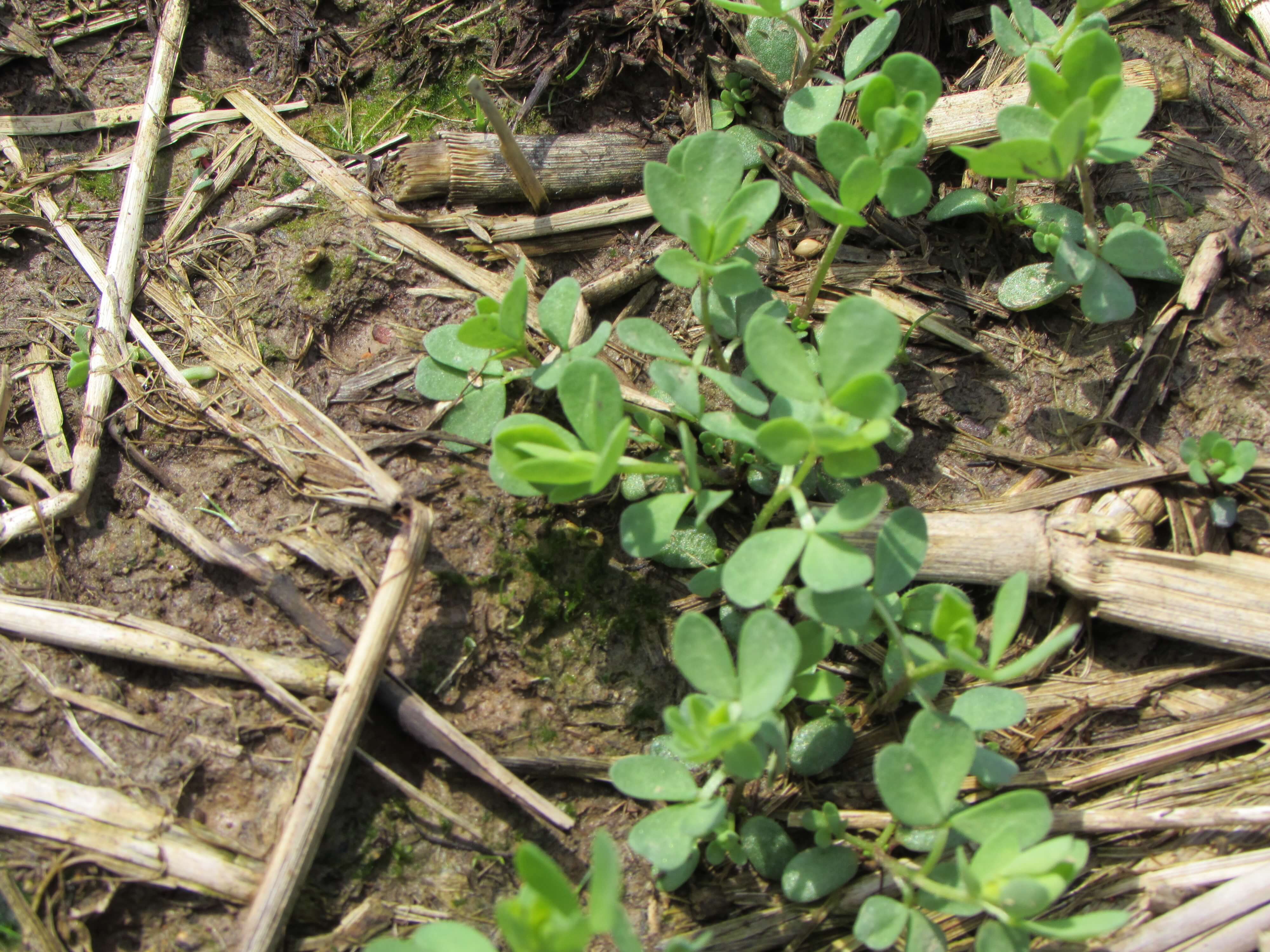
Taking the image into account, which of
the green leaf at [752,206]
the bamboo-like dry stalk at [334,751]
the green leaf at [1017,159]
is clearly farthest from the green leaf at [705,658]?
the green leaf at [1017,159]

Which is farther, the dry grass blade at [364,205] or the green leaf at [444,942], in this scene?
the dry grass blade at [364,205]

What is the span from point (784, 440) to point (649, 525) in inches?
16.5

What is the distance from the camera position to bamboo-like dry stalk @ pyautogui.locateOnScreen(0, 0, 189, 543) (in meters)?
2.48

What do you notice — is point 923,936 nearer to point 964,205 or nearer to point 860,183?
point 860,183

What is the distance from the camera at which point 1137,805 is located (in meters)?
2.21

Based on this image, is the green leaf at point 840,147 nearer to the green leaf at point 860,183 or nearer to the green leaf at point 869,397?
the green leaf at point 860,183

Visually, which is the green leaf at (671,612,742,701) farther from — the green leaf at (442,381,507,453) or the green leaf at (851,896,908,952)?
the green leaf at (442,381,507,453)

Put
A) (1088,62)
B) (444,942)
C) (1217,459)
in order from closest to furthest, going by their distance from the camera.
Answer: (444,942), (1088,62), (1217,459)

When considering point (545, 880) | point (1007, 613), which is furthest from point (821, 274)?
point (545, 880)

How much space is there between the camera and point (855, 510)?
6.19 feet

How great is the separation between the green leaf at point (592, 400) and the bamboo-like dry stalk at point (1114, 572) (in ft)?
2.72

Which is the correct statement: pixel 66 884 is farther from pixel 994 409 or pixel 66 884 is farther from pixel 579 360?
pixel 994 409

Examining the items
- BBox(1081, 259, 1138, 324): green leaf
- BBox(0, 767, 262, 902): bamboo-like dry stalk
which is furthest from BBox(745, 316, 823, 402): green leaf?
BBox(0, 767, 262, 902): bamboo-like dry stalk

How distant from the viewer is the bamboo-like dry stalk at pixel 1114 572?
7.46ft
